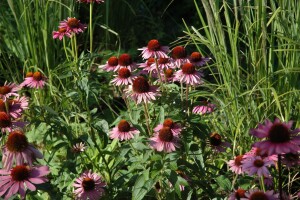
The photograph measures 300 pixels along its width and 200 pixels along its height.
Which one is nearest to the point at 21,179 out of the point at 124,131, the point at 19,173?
the point at 19,173

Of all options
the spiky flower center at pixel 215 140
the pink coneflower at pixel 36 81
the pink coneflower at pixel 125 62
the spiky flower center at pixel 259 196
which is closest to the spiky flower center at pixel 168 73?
the pink coneflower at pixel 125 62

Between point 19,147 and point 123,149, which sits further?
point 123,149

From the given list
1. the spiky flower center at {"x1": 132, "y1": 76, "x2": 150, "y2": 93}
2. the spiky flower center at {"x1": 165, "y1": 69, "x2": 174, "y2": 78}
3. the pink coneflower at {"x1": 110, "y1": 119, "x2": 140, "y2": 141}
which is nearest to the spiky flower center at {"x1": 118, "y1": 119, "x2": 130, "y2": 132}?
the pink coneflower at {"x1": 110, "y1": 119, "x2": 140, "y2": 141}

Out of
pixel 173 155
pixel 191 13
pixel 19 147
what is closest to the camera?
pixel 19 147

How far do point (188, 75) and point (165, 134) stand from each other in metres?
0.43

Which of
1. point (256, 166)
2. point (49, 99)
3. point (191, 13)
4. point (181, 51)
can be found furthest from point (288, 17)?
point (191, 13)

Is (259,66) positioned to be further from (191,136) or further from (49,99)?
(49,99)

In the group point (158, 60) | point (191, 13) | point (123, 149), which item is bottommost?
point (191, 13)

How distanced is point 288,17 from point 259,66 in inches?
10.8

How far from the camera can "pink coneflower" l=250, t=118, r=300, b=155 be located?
5.32ft

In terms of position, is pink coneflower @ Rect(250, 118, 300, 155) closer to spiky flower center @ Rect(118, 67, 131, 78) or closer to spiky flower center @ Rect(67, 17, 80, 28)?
spiky flower center @ Rect(118, 67, 131, 78)

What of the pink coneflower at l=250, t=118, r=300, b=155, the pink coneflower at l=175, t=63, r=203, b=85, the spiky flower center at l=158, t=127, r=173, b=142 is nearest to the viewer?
the pink coneflower at l=250, t=118, r=300, b=155

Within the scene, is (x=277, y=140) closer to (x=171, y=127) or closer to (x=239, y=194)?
(x=239, y=194)

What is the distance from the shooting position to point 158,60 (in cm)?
247
